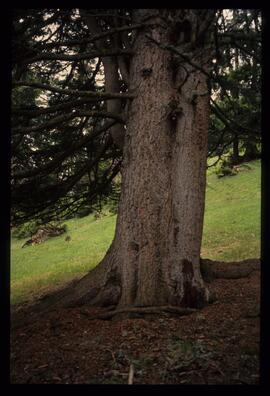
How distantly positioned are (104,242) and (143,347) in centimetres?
1294

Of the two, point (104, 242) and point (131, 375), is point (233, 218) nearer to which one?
point (104, 242)

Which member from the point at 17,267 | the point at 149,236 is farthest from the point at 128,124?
the point at 17,267

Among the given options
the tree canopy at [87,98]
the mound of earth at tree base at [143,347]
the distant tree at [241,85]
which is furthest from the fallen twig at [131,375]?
the distant tree at [241,85]

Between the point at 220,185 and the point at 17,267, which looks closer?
the point at 17,267

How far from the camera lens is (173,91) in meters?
5.20

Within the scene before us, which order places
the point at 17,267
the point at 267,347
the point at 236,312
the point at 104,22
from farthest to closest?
the point at 17,267 < the point at 104,22 < the point at 236,312 < the point at 267,347

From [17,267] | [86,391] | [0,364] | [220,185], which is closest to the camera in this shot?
[0,364]

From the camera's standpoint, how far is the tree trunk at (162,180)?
4.95m

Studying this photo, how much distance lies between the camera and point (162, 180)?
5.08 metres

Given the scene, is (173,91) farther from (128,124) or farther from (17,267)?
(17,267)

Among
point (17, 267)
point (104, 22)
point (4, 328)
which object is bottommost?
point (17, 267)

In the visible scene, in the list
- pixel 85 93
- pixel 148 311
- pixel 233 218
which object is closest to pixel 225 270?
pixel 148 311

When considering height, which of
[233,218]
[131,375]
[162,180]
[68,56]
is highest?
[68,56]

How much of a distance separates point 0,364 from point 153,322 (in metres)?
2.49
